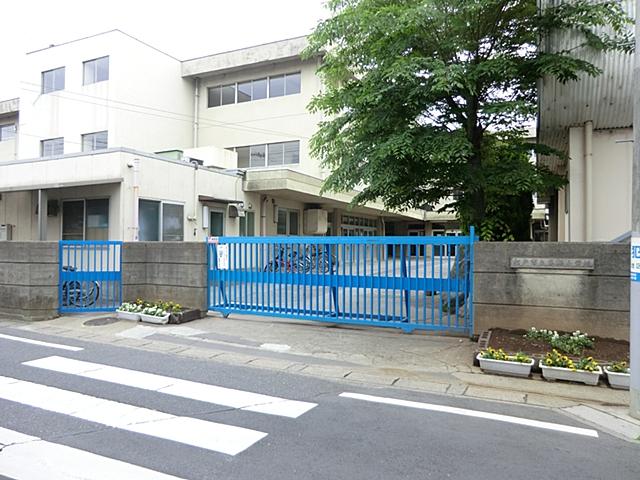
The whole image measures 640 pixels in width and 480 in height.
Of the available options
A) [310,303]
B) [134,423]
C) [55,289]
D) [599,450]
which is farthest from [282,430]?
[55,289]

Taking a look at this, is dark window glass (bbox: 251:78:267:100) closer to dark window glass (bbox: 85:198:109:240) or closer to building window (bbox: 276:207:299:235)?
building window (bbox: 276:207:299:235)

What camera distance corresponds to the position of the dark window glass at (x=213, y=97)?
23.4m

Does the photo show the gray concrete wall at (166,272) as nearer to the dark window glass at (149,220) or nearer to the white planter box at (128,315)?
the white planter box at (128,315)

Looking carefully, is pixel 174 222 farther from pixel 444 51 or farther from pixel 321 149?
pixel 444 51

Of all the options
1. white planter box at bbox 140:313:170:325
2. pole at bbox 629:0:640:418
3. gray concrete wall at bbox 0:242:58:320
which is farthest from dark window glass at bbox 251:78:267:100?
pole at bbox 629:0:640:418

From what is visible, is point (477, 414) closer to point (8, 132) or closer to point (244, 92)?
point (244, 92)

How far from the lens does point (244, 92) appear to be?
22.6m

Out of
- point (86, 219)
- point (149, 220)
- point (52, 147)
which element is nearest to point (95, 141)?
point (52, 147)

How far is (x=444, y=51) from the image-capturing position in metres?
8.17

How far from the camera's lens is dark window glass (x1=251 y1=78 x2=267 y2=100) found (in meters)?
22.0

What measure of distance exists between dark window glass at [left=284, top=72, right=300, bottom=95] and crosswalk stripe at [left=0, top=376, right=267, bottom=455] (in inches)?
729

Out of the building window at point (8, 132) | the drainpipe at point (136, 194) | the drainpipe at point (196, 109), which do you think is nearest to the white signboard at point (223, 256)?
the drainpipe at point (136, 194)

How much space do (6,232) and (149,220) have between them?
5957 millimetres

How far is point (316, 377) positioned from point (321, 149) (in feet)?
19.9
